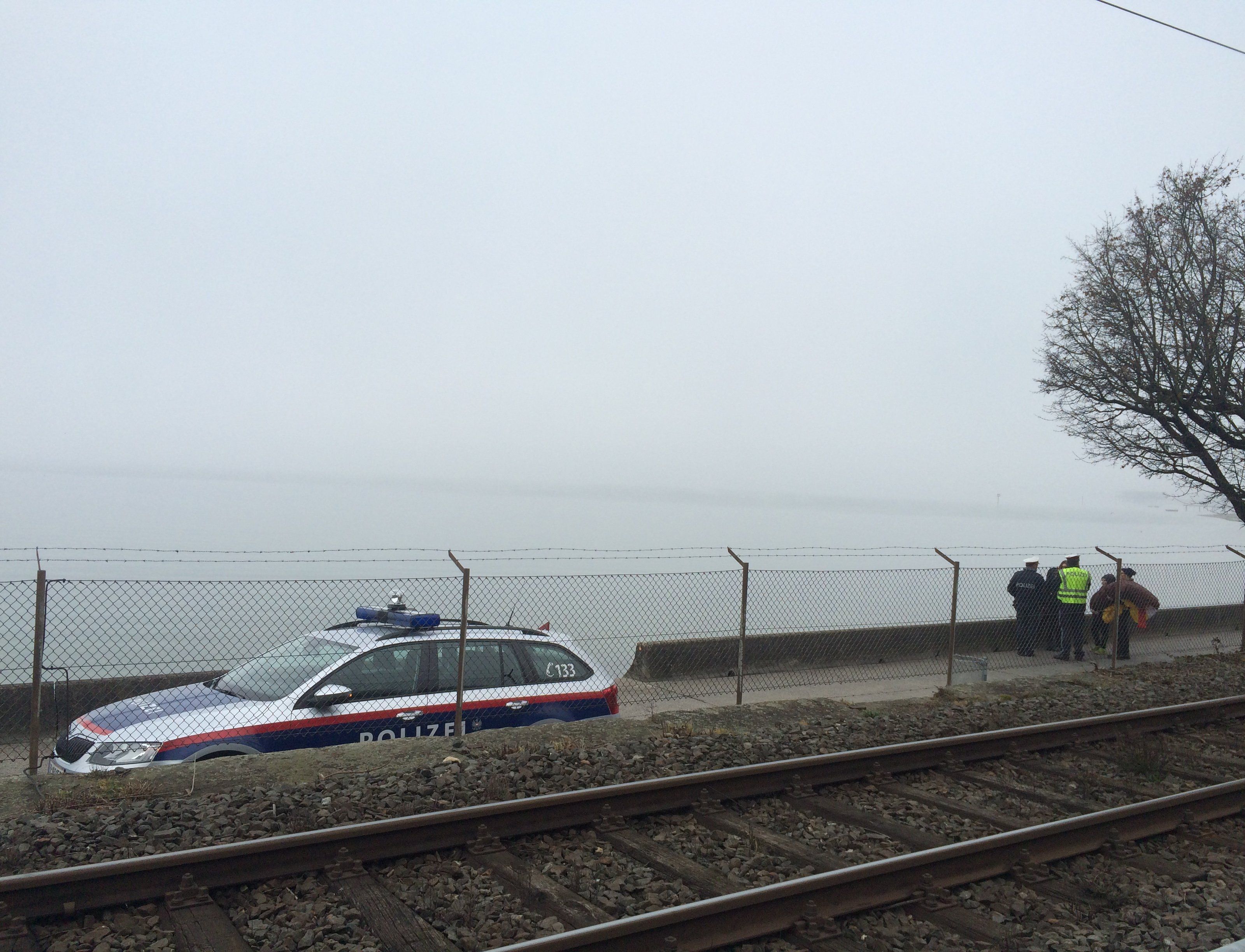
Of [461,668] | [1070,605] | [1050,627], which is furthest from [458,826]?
[1050,627]

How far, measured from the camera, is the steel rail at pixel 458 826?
4746mm

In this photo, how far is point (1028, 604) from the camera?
1656cm

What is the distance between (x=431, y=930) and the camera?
15.3 ft

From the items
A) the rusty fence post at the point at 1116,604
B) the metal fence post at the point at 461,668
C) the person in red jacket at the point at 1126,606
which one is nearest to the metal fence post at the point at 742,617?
the metal fence post at the point at 461,668

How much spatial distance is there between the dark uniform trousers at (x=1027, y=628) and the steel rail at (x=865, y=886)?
983 cm

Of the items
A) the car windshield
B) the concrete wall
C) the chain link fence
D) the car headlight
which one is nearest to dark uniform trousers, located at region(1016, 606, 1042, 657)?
the chain link fence

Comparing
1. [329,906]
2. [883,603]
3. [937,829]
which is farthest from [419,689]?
[883,603]

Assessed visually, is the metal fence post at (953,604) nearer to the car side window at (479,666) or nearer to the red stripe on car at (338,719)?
the red stripe on car at (338,719)

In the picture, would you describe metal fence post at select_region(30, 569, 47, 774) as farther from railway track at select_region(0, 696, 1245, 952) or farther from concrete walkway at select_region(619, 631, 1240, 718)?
concrete walkway at select_region(619, 631, 1240, 718)

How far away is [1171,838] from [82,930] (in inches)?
258

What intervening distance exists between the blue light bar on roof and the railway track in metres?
3.07

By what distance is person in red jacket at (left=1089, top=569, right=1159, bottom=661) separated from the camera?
16.2 meters

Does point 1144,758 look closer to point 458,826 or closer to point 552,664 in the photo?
point 552,664

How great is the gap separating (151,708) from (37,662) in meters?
1.01
